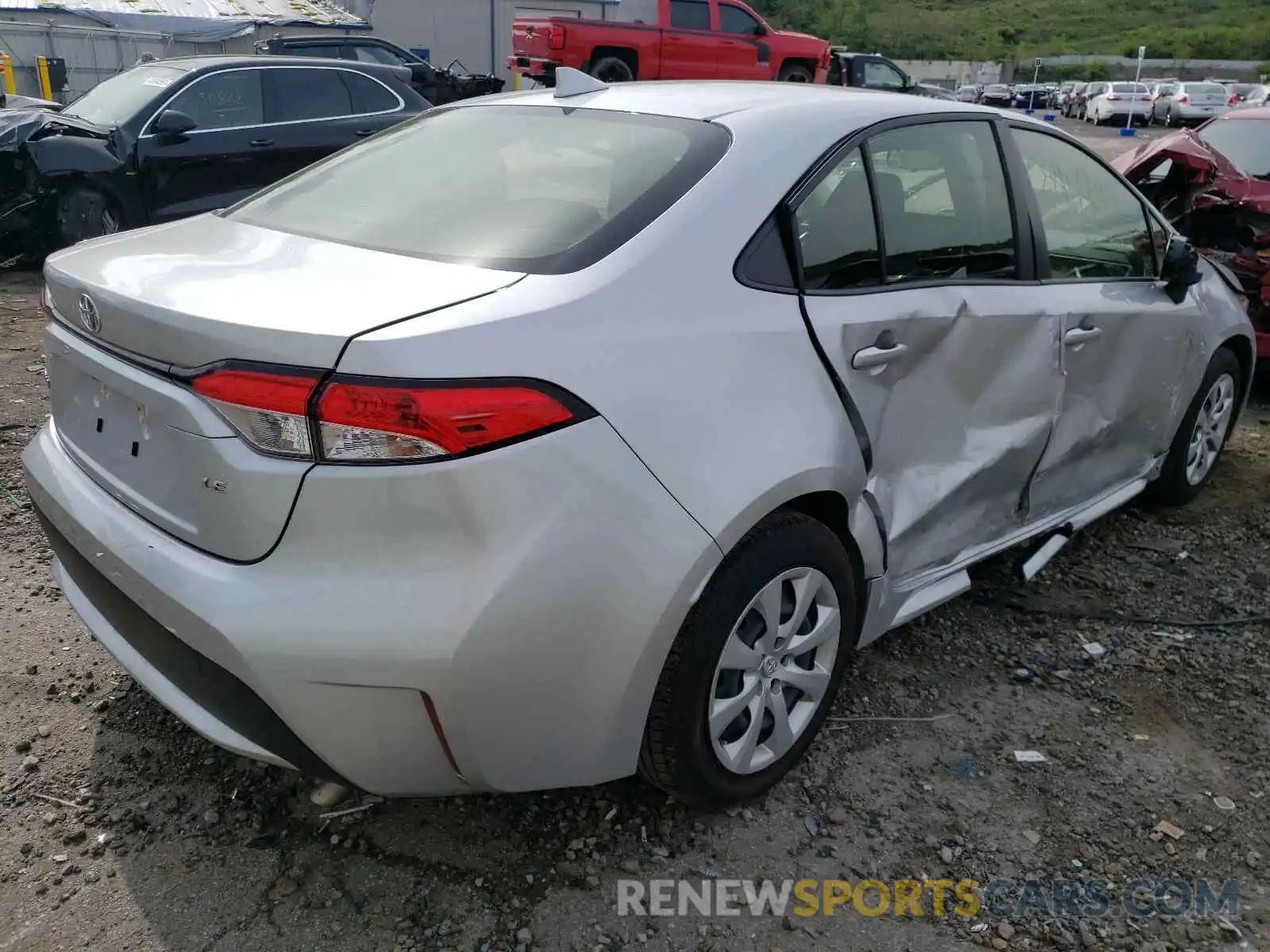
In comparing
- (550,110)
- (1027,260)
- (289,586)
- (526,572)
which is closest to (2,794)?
(289,586)

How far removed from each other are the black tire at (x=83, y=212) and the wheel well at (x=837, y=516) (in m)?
7.13

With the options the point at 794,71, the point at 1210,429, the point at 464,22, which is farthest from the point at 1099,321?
the point at 464,22

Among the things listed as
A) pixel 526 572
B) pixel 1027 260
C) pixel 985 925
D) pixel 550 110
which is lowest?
pixel 985 925

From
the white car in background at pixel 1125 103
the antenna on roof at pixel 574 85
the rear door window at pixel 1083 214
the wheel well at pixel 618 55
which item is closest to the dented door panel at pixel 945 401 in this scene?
the rear door window at pixel 1083 214

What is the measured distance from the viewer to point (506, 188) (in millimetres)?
2393

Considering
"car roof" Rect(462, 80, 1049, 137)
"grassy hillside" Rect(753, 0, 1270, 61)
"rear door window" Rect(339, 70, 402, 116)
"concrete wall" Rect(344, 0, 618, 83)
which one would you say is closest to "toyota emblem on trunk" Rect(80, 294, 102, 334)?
"car roof" Rect(462, 80, 1049, 137)

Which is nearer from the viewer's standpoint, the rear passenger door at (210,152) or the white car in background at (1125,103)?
the rear passenger door at (210,152)

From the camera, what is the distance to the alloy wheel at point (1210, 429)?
4.19m

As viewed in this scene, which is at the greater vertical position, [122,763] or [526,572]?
[526,572]

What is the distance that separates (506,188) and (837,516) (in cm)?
111

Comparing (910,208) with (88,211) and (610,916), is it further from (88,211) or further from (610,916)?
(88,211)

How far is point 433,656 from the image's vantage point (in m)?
1.76

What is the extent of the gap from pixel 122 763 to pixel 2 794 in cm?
25

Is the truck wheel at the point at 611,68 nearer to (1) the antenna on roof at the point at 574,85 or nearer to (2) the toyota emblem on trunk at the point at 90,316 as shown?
(1) the antenna on roof at the point at 574,85
